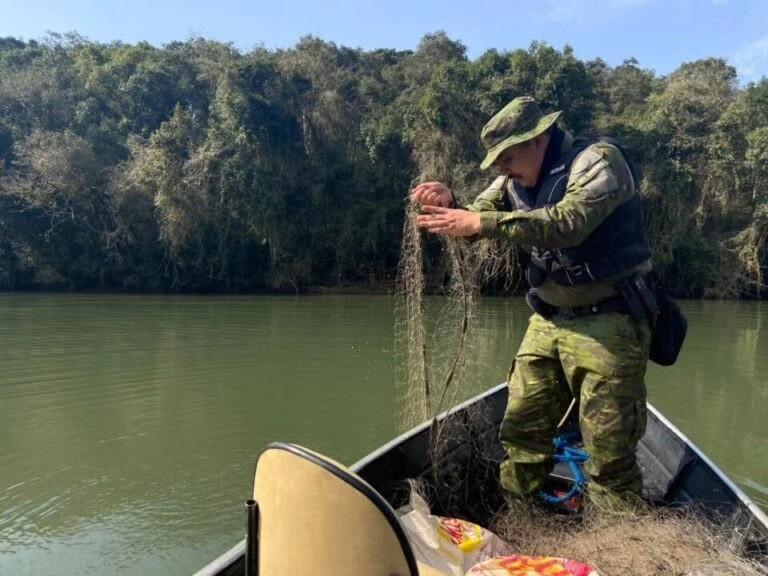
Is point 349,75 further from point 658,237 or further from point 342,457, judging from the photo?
point 342,457

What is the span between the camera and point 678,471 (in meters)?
3.38

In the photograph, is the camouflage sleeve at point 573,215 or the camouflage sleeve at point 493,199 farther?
the camouflage sleeve at point 493,199

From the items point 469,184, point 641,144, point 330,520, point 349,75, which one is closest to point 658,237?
point 641,144

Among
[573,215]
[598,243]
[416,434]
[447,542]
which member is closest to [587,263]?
[598,243]

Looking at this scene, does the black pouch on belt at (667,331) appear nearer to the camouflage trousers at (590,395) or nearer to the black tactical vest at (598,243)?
the camouflage trousers at (590,395)

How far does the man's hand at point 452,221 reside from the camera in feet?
7.78

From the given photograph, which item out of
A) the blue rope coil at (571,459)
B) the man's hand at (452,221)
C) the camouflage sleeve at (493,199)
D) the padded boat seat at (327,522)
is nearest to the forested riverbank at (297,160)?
the blue rope coil at (571,459)

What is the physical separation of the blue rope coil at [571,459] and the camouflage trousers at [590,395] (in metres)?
0.21

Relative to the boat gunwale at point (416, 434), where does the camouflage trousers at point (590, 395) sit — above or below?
above

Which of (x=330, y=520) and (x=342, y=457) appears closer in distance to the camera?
(x=330, y=520)

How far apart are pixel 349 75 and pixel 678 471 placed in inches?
952

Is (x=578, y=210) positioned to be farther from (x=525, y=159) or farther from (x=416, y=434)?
(x=416, y=434)

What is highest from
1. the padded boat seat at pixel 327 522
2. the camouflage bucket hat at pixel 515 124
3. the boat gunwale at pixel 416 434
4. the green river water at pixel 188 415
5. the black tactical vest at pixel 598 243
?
the camouflage bucket hat at pixel 515 124

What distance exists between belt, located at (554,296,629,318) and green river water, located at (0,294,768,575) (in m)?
2.58
